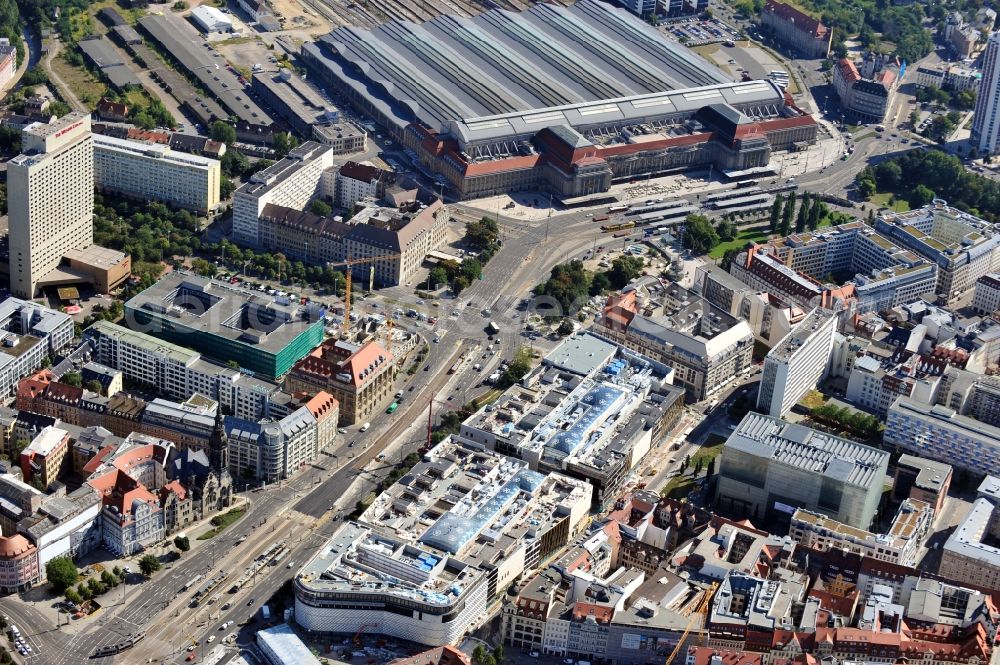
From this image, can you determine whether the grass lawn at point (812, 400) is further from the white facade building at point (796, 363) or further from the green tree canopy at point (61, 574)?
the green tree canopy at point (61, 574)

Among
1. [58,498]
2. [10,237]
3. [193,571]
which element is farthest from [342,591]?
[10,237]

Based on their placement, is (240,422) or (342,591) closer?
(342,591)

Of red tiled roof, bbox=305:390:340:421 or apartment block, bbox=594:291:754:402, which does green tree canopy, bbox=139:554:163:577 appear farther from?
apartment block, bbox=594:291:754:402

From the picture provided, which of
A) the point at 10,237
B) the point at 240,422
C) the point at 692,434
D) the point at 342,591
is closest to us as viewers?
the point at 342,591

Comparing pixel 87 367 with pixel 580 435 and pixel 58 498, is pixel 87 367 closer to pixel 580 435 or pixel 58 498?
pixel 58 498

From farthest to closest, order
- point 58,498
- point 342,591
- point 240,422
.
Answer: point 240,422 → point 58,498 → point 342,591

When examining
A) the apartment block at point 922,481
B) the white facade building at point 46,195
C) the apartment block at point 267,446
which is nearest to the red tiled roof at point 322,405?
the apartment block at point 267,446

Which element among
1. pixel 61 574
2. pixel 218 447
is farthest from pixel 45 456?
pixel 61 574
